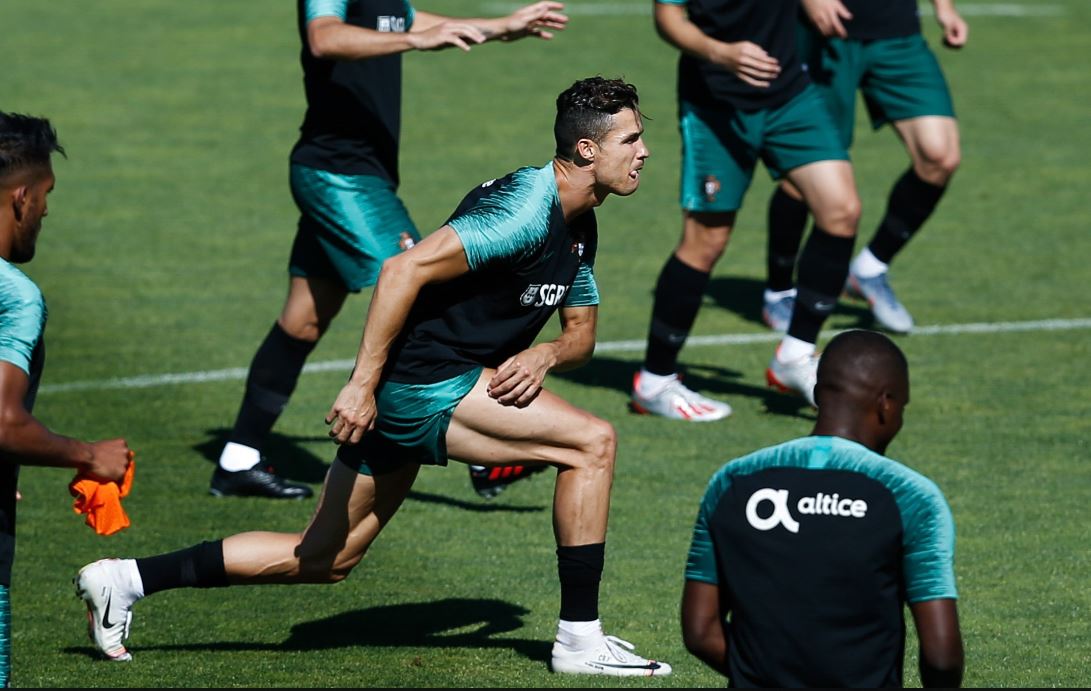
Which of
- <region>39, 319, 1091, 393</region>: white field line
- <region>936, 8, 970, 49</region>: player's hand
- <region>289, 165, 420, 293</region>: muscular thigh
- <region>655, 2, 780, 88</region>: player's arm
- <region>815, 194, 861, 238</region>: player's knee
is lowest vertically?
<region>39, 319, 1091, 393</region>: white field line

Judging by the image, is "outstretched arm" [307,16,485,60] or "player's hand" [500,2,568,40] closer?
"outstretched arm" [307,16,485,60]

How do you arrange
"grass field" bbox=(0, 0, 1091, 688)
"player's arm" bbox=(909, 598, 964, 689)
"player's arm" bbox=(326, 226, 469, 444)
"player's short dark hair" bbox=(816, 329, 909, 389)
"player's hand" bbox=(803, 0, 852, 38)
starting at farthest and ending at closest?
"player's hand" bbox=(803, 0, 852, 38) < "grass field" bbox=(0, 0, 1091, 688) < "player's arm" bbox=(326, 226, 469, 444) < "player's short dark hair" bbox=(816, 329, 909, 389) < "player's arm" bbox=(909, 598, 964, 689)

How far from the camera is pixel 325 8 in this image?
7.97m

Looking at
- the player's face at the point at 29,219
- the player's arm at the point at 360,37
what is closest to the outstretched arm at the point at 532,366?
the player's arm at the point at 360,37

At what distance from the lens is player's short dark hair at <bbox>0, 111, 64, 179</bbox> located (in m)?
4.98

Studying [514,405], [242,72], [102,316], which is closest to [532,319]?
[514,405]

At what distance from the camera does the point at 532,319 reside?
20.3ft

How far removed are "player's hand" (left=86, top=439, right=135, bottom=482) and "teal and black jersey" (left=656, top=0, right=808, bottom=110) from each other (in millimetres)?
4985

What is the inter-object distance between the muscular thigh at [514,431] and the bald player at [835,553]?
1.72 meters

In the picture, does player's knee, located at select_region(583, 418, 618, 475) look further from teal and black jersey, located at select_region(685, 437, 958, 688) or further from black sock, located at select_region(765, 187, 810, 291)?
black sock, located at select_region(765, 187, 810, 291)

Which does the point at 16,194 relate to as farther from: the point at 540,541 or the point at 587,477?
the point at 540,541

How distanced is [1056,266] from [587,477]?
7131 mm

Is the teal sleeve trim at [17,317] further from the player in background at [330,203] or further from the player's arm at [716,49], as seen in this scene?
the player's arm at [716,49]

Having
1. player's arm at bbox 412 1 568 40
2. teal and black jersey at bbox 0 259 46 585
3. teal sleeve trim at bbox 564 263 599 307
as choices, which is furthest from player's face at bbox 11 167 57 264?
player's arm at bbox 412 1 568 40
